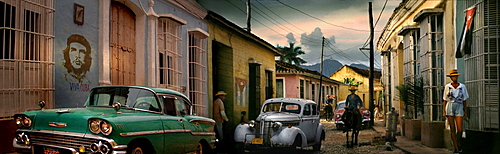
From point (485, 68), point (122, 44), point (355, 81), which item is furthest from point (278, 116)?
point (355, 81)

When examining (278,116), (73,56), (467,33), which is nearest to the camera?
(73,56)

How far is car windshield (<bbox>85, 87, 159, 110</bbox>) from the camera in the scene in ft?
18.1

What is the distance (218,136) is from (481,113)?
4543mm

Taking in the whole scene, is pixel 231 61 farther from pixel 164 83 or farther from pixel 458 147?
pixel 458 147

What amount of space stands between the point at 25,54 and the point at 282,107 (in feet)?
18.5

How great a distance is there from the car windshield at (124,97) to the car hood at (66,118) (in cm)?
72

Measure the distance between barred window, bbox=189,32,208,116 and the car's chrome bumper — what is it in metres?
5.88

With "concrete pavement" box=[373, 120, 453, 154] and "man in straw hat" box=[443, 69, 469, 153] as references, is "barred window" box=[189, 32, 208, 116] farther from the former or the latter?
"man in straw hat" box=[443, 69, 469, 153]

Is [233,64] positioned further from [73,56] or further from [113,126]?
[113,126]

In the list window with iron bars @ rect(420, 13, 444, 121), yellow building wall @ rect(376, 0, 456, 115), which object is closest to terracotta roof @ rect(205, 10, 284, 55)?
yellow building wall @ rect(376, 0, 456, 115)

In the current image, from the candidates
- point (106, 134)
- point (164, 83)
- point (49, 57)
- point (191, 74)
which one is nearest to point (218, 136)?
point (164, 83)

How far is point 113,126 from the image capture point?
438 cm

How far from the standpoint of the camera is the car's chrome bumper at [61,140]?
14.3ft

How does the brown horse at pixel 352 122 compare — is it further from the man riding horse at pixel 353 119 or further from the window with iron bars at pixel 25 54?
the window with iron bars at pixel 25 54
